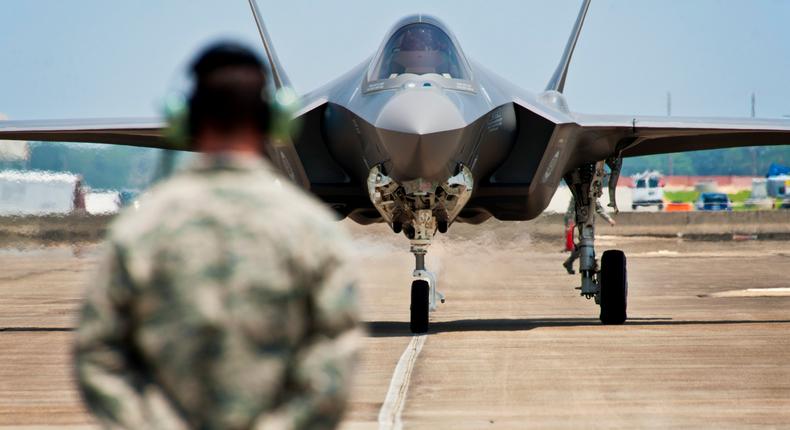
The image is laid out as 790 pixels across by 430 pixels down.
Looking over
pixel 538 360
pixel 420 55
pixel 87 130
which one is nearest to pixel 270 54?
pixel 87 130

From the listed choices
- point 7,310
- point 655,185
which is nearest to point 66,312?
point 7,310

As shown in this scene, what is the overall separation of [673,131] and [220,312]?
1273cm

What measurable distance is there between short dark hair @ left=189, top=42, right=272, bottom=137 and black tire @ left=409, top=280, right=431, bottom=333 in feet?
31.8

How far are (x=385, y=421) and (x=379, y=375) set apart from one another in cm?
218

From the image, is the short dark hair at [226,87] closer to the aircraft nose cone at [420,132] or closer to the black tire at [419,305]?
the aircraft nose cone at [420,132]

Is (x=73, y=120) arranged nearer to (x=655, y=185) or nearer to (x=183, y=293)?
(x=183, y=293)

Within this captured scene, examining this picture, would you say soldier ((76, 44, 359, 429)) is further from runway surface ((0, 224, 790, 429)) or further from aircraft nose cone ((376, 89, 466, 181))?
aircraft nose cone ((376, 89, 466, 181))

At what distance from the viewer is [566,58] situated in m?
17.7

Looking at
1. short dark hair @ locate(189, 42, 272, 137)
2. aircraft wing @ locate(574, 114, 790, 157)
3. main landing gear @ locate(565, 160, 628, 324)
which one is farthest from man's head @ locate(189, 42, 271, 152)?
main landing gear @ locate(565, 160, 628, 324)

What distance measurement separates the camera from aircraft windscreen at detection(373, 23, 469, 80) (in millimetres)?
12477

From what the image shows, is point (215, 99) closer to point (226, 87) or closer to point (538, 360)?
point (226, 87)

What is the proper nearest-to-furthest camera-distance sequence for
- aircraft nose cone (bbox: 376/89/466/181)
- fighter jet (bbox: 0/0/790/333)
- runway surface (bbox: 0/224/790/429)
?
1. runway surface (bbox: 0/224/790/429)
2. aircraft nose cone (bbox: 376/89/466/181)
3. fighter jet (bbox: 0/0/790/333)

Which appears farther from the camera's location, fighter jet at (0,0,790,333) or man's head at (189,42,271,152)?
fighter jet at (0,0,790,333)

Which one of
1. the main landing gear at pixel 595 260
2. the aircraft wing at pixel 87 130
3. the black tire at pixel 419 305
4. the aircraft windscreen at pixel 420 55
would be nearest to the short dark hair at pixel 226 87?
the aircraft windscreen at pixel 420 55
